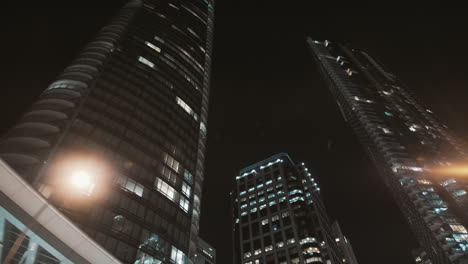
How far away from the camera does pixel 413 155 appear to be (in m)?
110

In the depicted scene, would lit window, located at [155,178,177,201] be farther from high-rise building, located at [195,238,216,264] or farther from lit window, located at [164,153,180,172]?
high-rise building, located at [195,238,216,264]

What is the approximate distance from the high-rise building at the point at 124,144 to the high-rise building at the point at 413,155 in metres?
71.2

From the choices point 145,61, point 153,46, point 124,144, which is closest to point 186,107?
point 145,61

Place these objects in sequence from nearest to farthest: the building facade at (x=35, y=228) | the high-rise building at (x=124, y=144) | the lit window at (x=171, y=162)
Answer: the building facade at (x=35, y=228) < the high-rise building at (x=124, y=144) < the lit window at (x=171, y=162)

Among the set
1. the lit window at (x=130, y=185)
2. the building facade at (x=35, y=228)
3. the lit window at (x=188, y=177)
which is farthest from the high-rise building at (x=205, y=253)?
the building facade at (x=35, y=228)

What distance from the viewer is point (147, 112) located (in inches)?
2159

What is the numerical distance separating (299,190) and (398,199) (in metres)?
42.6

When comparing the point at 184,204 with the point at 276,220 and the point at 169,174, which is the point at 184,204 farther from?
the point at 276,220

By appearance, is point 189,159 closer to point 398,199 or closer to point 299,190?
point 398,199

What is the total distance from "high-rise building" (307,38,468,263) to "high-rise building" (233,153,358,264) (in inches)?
1338

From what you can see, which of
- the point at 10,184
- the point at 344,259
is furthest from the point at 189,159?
the point at 344,259

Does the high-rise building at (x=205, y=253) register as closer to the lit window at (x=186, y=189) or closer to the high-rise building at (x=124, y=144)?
the high-rise building at (x=124, y=144)

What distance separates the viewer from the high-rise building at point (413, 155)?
8931 centimetres

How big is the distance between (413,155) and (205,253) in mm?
88944
